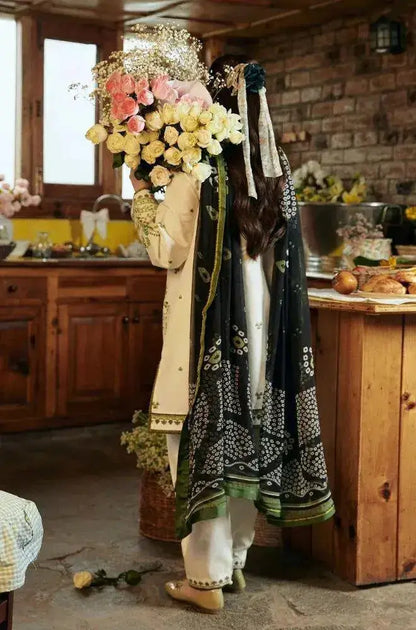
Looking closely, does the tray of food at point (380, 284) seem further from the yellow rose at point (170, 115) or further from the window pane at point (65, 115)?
the window pane at point (65, 115)

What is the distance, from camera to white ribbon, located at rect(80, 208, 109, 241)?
610cm

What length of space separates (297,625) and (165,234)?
122 cm

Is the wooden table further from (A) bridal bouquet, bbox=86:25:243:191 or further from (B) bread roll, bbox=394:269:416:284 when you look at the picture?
(A) bridal bouquet, bbox=86:25:243:191

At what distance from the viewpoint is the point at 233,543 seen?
10.4 feet

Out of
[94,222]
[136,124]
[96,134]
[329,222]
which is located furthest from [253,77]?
[94,222]

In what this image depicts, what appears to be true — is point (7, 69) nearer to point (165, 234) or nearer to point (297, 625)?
point (165, 234)

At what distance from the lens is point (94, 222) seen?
6.12 m

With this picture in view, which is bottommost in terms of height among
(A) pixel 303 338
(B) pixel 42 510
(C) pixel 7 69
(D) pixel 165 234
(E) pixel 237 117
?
(B) pixel 42 510

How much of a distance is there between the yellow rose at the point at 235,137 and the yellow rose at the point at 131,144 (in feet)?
0.93

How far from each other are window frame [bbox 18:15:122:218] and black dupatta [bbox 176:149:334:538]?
334 cm

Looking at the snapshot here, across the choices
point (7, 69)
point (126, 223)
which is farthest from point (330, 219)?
point (7, 69)

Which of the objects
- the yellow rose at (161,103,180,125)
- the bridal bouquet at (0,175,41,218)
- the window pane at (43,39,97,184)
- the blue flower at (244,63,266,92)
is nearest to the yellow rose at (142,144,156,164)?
the yellow rose at (161,103,180,125)

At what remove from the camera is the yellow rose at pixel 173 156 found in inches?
113

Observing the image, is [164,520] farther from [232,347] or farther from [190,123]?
[190,123]
